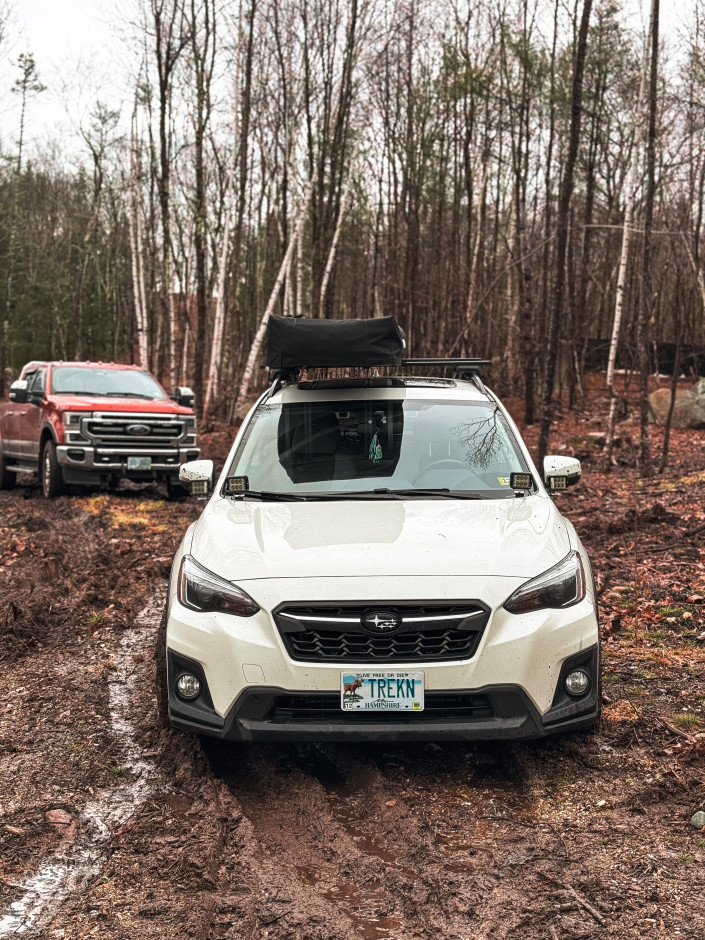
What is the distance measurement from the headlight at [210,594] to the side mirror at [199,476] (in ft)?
4.22

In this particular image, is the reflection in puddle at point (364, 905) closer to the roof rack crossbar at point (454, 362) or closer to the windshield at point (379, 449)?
the windshield at point (379, 449)

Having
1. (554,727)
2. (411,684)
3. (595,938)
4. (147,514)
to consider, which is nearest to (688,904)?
(595,938)

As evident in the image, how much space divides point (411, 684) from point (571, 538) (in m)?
1.31

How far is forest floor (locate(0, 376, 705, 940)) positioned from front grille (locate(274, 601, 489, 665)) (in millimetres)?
613

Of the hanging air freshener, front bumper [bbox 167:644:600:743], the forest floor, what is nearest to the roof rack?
the hanging air freshener

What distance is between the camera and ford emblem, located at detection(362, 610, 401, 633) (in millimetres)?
3811

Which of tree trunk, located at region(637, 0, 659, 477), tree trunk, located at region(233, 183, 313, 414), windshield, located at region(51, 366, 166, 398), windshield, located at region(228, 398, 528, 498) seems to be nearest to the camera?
windshield, located at region(228, 398, 528, 498)

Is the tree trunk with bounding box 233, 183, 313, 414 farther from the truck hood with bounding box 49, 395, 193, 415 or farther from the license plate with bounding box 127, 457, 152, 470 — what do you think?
the license plate with bounding box 127, 457, 152, 470

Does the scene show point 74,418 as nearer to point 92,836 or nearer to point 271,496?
point 271,496

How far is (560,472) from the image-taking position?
544cm

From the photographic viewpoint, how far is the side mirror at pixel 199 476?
552cm

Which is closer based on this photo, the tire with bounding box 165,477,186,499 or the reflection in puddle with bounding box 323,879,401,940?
the reflection in puddle with bounding box 323,879,401,940

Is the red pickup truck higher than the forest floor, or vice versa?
the red pickup truck

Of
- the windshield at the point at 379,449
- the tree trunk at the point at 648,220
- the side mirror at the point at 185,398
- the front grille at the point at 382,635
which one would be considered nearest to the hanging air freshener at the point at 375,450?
the windshield at the point at 379,449
